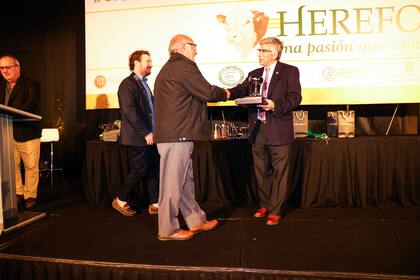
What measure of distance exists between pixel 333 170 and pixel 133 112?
2210mm

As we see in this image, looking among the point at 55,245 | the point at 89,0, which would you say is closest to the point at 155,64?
the point at 89,0

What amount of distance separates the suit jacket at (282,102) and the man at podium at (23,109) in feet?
7.40

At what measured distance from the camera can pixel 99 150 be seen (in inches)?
167

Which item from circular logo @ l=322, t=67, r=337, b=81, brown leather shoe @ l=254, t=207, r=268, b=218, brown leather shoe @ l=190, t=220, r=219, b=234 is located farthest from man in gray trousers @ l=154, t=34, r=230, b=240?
circular logo @ l=322, t=67, r=337, b=81

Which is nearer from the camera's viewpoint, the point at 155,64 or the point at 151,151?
the point at 151,151

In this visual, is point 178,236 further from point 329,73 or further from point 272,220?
point 329,73

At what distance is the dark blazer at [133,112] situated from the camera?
345 cm

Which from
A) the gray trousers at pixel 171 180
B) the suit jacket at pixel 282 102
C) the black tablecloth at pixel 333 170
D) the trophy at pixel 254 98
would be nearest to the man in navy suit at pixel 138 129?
the black tablecloth at pixel 333 170

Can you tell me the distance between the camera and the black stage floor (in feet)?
7.63

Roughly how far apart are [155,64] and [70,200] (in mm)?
1988

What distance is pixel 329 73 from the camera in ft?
14.0

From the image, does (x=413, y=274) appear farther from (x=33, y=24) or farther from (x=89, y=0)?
(x=33, y=24)

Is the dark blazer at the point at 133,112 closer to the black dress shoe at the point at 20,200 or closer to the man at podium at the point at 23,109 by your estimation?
the man at podium at the point at 23,109

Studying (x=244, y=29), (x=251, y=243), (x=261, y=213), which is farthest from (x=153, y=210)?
(x=244, y=29)
